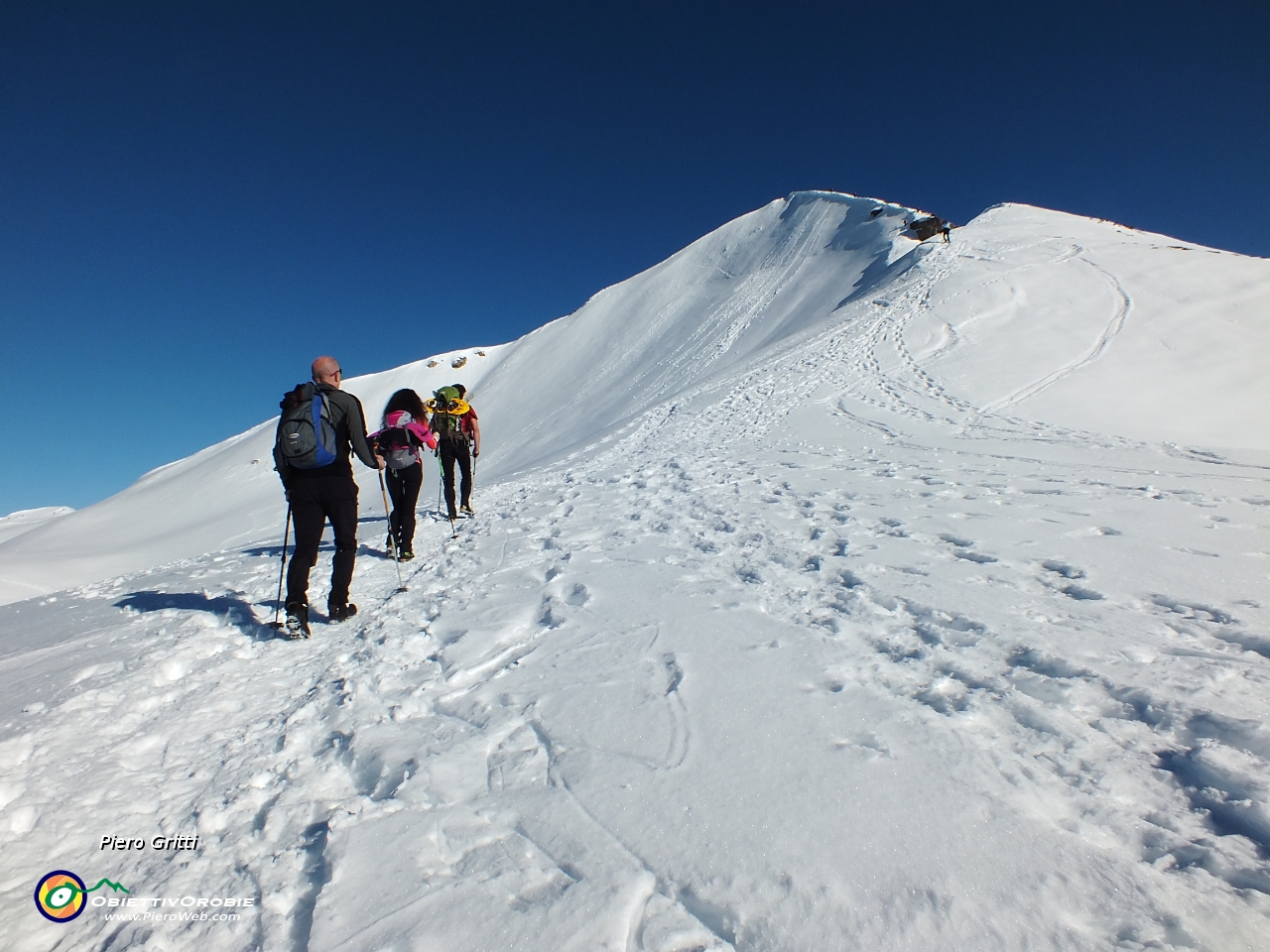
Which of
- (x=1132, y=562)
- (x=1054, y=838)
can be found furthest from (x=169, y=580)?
(x=1132, y=562)

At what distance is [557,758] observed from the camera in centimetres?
243

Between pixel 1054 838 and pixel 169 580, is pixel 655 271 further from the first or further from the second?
pixel 1054 838

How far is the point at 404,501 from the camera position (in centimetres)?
582

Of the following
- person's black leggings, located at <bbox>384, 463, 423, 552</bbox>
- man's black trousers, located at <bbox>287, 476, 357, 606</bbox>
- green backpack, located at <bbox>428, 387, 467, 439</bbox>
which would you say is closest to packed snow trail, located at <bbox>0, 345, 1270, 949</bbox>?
man's black trousers, located at <bbox>287, 476, 357, 606</bbox>

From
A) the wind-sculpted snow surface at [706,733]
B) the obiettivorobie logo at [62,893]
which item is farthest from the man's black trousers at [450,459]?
the obiettivorobie logo at [62,893]

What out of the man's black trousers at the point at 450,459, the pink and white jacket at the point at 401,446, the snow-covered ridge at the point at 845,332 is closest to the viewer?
the pink and white jacket at the point at 401,446

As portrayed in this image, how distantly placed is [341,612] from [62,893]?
2.37m

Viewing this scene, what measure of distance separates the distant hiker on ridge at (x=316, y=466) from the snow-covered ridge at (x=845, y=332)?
8.09m

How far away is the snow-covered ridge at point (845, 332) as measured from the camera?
1121 centimetres

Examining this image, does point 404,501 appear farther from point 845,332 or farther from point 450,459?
point 845,332

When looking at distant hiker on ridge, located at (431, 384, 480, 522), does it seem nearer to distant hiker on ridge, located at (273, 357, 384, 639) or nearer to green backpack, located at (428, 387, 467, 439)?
green backpack, located at (428, 387, 467, 439)

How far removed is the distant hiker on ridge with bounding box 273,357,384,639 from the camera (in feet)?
13.0

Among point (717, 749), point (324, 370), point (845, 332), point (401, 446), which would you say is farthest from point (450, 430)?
point (845, 332)

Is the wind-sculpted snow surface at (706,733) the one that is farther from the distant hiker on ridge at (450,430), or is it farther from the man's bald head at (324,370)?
the man's bald head at (324,370)
